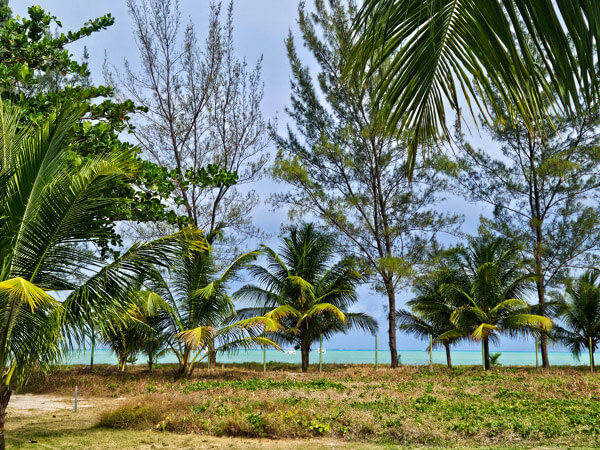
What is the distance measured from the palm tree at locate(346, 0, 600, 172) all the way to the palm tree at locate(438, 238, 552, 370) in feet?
59.1

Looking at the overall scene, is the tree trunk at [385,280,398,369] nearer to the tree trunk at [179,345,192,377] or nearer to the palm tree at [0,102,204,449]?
the tree trunk at [179,345,192,377]

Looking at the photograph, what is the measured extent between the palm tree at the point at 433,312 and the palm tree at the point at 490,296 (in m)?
0.52

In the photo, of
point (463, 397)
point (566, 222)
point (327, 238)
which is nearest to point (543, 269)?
point (566, 222)

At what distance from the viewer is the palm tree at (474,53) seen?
158 centimetres

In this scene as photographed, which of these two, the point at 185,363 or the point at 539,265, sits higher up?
the point at 539,265

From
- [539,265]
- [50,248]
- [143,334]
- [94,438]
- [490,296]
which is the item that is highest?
[539,265]

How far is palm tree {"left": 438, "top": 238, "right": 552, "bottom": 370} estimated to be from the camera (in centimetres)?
1965

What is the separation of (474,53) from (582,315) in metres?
23.8

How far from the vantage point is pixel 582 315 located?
22.4 metres

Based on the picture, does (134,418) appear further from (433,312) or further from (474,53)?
(433,312)

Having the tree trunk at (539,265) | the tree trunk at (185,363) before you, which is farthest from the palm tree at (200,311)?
the tree trunk at (539,265)

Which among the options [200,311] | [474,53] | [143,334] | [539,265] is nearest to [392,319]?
[539,265]

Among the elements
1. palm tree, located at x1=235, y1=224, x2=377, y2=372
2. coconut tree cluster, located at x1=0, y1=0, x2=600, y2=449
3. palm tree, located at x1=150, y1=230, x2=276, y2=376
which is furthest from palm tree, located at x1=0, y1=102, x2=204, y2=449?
palm tree, located at x1=235, y1=224, x2=377, y2=372

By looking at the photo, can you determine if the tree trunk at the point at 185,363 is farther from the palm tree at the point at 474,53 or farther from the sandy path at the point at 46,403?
the palm tree at the point at 474,53
